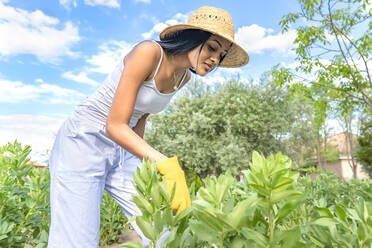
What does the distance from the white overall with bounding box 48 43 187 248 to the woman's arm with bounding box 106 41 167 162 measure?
196mm

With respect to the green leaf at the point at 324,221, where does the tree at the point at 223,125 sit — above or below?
above

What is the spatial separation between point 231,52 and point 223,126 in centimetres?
1853

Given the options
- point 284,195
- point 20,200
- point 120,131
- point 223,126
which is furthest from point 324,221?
point 223,126

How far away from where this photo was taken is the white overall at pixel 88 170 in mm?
1714

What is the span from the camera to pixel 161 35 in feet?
7.54

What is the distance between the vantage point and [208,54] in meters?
2.17

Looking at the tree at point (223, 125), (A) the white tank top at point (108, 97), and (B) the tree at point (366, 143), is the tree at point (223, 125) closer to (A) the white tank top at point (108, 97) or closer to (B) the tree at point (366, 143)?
(B) the tree at point (366, 143)

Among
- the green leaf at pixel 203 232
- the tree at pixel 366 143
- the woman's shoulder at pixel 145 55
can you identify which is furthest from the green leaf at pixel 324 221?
the tree at pixel 366 143

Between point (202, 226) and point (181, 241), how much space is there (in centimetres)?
16

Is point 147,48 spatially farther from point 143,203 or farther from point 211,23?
point 143,203

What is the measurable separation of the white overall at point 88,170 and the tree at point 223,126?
17.8 metres

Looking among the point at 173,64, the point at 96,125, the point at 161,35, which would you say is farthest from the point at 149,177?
the point at 161,35

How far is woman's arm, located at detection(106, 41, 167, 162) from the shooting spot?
5.48 ft

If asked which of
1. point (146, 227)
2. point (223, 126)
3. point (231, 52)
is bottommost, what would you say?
point (146, 227)
